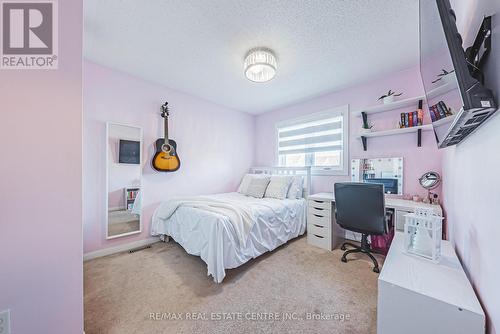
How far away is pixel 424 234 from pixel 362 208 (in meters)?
0.77

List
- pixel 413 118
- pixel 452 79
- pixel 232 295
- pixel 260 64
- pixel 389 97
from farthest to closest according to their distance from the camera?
pixel 389 97, pixel 413 118, pixel 260 64, pixel 232 295, pixel 452 79

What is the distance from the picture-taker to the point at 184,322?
1.29 meters

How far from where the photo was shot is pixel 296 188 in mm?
2996

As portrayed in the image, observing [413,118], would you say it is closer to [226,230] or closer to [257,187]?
[257,187]

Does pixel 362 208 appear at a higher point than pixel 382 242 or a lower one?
higher

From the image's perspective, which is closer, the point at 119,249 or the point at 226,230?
the point at 226,230

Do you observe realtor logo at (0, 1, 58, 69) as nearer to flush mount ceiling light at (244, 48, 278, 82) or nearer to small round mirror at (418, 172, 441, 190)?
flush mount ceiling light at (244, 48, 278, 82)

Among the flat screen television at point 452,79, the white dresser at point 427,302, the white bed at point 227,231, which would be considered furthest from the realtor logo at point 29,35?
the white dresser at point 427,302

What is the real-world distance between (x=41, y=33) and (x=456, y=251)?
291cm

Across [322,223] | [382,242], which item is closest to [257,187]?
[322,223]

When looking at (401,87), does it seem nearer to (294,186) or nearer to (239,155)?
(294,186)

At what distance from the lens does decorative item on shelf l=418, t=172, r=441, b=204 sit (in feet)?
6.70

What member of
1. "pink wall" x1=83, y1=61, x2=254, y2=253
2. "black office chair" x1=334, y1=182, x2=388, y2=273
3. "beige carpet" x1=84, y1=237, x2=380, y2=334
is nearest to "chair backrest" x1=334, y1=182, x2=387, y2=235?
"black office chair" x1=334, y1=182, x2=388, y2=273

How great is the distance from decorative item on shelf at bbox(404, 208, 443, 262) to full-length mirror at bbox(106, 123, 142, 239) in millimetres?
2974
